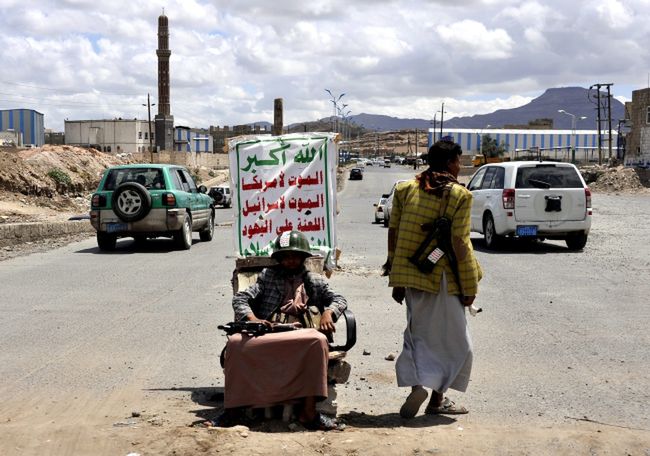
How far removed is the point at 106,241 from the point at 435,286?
14373 millimetres

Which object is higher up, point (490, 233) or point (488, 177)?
point (488, 177)

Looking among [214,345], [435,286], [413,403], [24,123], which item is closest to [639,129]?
[214,345]

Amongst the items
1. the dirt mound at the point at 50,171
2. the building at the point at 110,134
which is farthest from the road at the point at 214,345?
the building at the point at 110,134

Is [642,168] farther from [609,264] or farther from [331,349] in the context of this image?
[331,349]

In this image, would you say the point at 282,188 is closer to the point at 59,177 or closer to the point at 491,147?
the point at 59,177

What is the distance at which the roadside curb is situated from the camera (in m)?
19.9

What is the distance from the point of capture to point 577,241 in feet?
61.6

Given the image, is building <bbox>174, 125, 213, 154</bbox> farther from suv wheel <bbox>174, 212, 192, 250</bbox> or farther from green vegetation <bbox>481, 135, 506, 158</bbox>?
suv wheel <bbox>174, 212, 192, 250</bbox>

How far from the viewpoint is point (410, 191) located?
20.5 feet

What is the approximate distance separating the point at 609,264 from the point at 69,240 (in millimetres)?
13266

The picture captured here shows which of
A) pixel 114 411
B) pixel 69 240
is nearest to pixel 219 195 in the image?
pixel 69 240

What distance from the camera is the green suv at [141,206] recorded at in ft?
62.0

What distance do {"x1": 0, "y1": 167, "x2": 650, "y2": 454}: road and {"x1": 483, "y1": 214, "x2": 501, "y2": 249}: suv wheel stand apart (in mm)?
2454

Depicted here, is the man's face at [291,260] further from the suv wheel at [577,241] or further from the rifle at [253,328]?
the suv wheel at [577,241]
